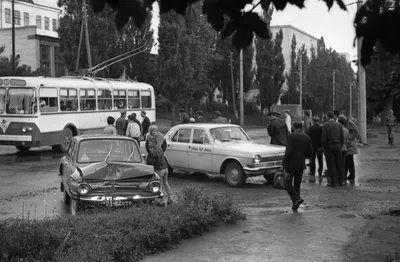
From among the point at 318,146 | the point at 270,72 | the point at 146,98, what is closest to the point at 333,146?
the point at 318,146

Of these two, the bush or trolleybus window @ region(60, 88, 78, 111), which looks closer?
the bush

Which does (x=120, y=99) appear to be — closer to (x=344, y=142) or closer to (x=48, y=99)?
(x=48, y=99)

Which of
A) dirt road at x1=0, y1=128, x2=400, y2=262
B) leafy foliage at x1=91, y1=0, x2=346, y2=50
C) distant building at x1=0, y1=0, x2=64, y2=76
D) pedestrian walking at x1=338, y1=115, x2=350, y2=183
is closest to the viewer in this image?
leafy foliage at x1=91, y1=0, x2=346, y2=50

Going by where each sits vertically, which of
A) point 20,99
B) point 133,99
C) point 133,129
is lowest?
point 133,129

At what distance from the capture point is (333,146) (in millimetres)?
13703

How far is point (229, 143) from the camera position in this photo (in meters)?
14.5

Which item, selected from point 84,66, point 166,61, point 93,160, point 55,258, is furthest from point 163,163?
point 166,61

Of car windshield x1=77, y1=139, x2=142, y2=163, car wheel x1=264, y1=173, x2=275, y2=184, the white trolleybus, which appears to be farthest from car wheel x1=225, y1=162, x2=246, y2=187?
the white trolleybus

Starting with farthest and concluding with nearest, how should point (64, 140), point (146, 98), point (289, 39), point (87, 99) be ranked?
point (289, 39) → point (146, 98) → point (87, 99) → point (64, 140)

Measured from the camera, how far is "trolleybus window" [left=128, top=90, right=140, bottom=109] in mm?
28062

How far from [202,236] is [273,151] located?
5680 millimetres

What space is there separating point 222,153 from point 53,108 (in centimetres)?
1066

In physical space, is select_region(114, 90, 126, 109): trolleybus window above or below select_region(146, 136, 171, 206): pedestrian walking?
above

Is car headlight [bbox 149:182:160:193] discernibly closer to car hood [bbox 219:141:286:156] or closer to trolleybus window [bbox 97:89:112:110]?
car hood [bbox 219:141:286:156]
